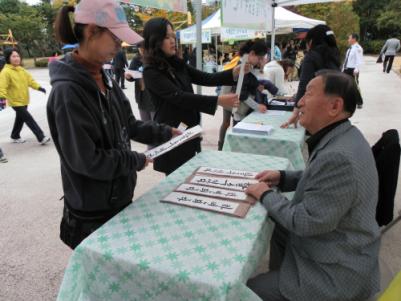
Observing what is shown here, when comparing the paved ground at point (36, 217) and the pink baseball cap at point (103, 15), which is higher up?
the pink baseball cap at point (103, 15)

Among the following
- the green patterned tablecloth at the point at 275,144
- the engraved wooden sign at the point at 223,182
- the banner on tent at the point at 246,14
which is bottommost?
the green patterned tablecloth at the point at 275,144

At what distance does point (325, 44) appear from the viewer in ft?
10.6

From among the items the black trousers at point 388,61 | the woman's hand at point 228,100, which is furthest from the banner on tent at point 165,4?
the black trousers at point 388,61

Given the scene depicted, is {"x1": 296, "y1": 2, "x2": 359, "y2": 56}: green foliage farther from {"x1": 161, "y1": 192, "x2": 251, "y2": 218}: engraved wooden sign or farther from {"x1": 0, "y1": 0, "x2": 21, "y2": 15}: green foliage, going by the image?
{"x1": 0, "y1": 0, "x2": 21, "y2": 15}: green foliage

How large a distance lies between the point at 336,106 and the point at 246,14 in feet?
9.89

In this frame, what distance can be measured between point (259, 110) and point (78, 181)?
8.69ft

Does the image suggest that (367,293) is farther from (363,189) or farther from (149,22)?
(149,22)

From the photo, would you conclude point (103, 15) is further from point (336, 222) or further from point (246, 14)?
point (246, 14)

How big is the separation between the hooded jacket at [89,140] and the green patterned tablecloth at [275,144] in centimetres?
141

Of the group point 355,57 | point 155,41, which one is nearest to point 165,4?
point 155,41

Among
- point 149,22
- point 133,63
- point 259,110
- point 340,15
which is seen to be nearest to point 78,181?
point 149,22

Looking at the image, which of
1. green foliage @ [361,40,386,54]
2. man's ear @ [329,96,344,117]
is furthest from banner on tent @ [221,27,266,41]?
green foliage @ [361,40,386,54]

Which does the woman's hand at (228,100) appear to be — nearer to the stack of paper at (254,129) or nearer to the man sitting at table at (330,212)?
the stack of paper at (254,129)

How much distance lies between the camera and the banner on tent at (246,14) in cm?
364
